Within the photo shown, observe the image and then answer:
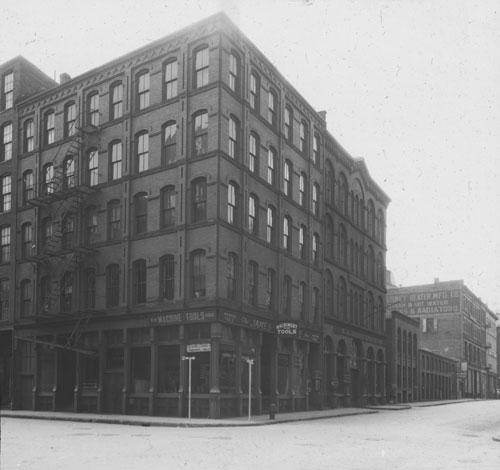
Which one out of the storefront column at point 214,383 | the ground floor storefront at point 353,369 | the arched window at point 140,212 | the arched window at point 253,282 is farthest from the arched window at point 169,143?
the ground floor storefront at point 353,369

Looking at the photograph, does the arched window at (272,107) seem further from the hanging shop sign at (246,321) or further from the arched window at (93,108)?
the hanging shop sign at (246,321)

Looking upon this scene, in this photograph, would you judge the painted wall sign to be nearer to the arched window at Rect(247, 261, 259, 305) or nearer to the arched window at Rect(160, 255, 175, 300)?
the arched window at Rect(247, 261, 259, 305)

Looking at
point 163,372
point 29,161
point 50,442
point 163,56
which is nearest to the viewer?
point 50,442

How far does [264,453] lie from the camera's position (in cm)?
1546

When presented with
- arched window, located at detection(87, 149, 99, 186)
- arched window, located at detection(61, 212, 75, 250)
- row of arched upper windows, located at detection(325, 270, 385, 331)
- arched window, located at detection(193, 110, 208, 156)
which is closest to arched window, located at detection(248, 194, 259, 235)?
arched window, located at detection(193, 110, 208, 156)

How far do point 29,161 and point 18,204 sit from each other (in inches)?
98.0

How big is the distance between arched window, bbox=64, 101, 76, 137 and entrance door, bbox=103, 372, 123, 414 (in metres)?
12.9

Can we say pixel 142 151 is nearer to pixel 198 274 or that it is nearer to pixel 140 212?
pixel 140 212

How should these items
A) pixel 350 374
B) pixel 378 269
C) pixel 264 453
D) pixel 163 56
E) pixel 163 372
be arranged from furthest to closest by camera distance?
pixel 378 269 < pixel 350 374 < pixel 163 56 < pixel 163 372 < pixel 264 453

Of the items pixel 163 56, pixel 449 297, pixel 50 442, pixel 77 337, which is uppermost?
pixel 163 56

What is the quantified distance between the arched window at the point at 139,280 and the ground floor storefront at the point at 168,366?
3.48 ft

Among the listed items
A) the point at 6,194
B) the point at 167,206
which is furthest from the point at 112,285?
the point at 6,194

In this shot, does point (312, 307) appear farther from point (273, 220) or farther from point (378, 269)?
point (378, 269)

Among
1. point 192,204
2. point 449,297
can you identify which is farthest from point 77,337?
point 449,297
